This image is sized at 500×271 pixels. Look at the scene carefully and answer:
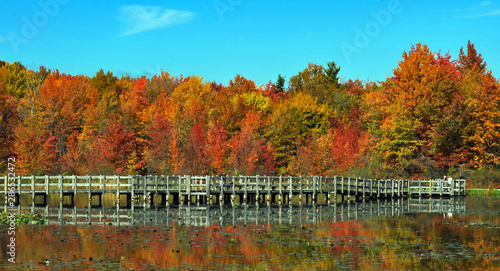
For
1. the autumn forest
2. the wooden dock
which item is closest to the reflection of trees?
the wooden dock

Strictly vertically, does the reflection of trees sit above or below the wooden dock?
below

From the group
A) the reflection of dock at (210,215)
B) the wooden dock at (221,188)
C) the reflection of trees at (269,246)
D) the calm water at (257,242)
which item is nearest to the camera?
the calm water at (257,242)

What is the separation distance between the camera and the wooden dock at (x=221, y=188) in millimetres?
48000

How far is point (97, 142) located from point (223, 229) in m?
49.8

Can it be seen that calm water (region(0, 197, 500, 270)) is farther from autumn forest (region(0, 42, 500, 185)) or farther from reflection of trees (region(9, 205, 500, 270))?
autumn forest (region(0, 42, 500, 185))

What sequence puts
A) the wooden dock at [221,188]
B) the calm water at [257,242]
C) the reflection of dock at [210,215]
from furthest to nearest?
the wooden dock at [221,188] → the reflection of dock at [210,215] → the calm water at [257,242]

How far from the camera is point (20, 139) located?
226 feet

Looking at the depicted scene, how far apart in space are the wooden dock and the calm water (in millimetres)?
9697

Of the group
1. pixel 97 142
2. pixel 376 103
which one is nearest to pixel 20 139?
pixel 97 142

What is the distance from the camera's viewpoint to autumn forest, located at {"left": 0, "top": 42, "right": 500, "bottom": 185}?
221ft

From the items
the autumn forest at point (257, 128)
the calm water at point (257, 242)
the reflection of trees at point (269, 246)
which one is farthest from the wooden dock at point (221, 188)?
the reflection of trees at point (269, 246)

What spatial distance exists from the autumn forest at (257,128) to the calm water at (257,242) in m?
28.1

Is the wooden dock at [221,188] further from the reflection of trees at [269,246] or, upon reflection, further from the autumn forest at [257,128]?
the reflection of trees at [269,246]

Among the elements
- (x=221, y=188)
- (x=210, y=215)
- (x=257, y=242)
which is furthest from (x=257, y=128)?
(x=257, y=242)
